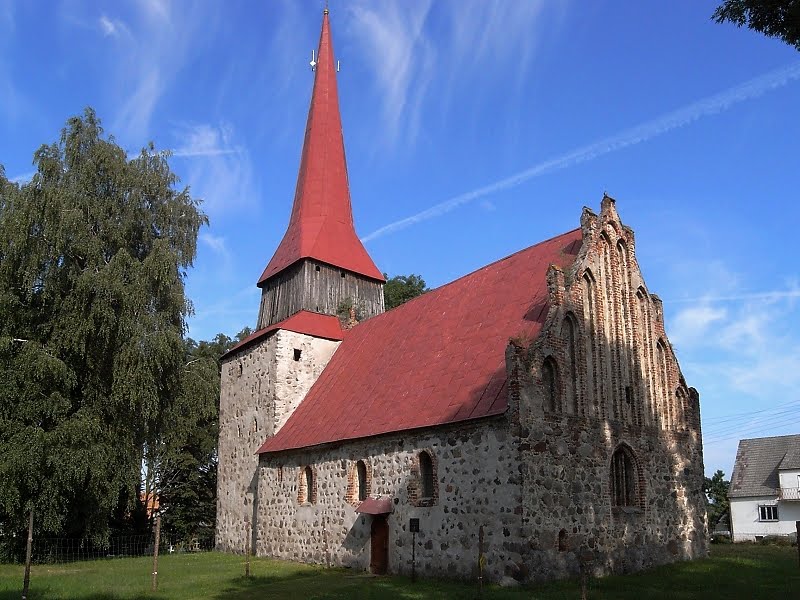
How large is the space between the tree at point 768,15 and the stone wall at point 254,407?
59.0 feet

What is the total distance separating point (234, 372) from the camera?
90.6 feet

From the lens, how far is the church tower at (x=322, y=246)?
26.9 m

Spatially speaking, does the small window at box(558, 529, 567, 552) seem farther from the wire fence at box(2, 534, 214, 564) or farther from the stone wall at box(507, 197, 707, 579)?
the wire fence at box(2, 534, 214, 564)

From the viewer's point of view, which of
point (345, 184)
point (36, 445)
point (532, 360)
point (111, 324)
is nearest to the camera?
point (532, 360)

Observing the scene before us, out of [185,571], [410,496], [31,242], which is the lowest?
[185,571]

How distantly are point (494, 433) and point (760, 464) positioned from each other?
32.8 m

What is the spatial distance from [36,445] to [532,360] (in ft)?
45.3

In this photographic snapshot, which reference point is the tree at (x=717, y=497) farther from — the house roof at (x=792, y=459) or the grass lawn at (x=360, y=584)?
the grass lawn at (x=360, y=584)

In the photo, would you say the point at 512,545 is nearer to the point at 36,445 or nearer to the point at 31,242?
the point at 36,445

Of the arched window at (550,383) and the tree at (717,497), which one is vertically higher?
the arched window at (550,383)

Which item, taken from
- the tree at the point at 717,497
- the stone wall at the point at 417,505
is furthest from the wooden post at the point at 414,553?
the tree at the point at 717,497

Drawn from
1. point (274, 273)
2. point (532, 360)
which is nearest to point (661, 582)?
point (532, 360)

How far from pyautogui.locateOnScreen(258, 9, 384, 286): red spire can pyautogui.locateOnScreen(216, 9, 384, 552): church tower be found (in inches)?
1.8

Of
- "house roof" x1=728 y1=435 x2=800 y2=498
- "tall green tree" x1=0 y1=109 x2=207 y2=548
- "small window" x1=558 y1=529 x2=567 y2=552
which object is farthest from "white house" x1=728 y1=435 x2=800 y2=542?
"tall green tree" x1=0 y1=109 x2=207 y2=548
